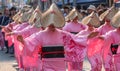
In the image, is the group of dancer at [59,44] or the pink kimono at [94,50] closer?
the group of dancer at [59,44]

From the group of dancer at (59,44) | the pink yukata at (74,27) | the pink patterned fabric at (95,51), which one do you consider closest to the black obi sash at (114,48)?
the group of dancer at (59,44)

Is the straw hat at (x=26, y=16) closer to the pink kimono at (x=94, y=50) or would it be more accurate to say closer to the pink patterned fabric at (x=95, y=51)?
the pink kimono at (x=94, y=50)

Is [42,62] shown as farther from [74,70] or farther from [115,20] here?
[74,70]

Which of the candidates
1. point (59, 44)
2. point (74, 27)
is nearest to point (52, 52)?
point (59, 44)

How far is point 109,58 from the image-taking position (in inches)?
309

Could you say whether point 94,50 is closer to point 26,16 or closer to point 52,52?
point 52,52

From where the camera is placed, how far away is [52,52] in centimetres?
686

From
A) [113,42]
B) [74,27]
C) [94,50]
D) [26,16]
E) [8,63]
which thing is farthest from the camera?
[8,63]

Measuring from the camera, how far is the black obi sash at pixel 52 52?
22.2ft

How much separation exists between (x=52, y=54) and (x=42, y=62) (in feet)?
0.71

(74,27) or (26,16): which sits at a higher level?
(26,16)

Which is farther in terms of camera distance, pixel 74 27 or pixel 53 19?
pixel 74 27

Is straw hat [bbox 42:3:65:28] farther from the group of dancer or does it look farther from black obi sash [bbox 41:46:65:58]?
black obi sash [bbox 41:46:65:58]

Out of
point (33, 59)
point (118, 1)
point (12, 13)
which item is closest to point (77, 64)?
point (33, 59)
